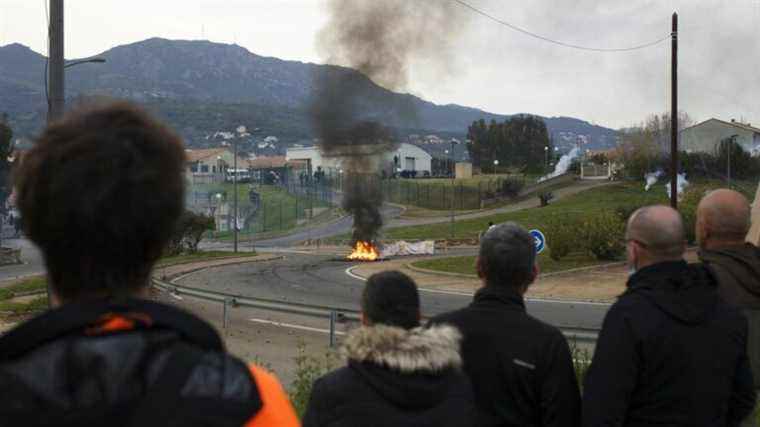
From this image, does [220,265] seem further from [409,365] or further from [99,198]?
[99,198]

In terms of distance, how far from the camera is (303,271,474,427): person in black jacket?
2.86 meters

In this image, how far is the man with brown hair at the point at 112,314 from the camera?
1588 millimetres

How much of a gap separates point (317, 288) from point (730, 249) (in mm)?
22058

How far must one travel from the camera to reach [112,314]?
1.68 meters

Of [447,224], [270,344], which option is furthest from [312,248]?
[270,344]

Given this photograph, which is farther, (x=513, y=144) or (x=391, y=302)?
(x=513, y=144)

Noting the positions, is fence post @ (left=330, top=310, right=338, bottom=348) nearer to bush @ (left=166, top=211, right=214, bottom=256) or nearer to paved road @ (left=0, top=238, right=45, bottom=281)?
paved road @ (left=0, top=238, right=45, bottom=281)

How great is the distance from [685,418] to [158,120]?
9.22ft

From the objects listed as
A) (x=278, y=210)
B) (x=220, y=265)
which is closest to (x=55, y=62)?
(x=220, y=265)

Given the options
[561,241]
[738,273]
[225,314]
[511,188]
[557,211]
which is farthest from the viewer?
[511,188]

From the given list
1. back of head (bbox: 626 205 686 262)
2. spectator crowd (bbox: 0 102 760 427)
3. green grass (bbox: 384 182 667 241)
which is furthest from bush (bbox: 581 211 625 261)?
back of head (bbox: 626 205 686 262)

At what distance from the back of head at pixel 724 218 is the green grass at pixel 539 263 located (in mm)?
24704

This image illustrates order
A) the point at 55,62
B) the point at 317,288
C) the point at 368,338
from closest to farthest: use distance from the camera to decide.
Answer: the point at 368,338
the point at 55,62
the point at 317,288

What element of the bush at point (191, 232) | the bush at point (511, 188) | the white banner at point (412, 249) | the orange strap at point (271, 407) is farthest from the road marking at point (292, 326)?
the bush at point (511, 188)
